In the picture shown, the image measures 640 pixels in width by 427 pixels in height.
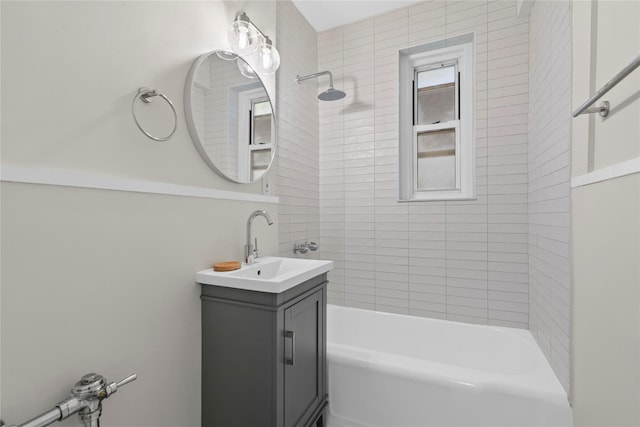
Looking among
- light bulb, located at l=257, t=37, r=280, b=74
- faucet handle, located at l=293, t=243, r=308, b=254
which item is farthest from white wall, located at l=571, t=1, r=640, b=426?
faucet handle, located at l=293, t=243, r=308, b=254

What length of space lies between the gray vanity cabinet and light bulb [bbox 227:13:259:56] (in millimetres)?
1169

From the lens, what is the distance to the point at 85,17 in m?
0.86

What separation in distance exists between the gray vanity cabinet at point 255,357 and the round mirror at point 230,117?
0.61 meters

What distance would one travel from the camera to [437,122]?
221 cm

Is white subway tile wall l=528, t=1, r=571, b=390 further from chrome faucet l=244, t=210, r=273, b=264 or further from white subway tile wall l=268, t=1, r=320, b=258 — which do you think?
white subway tile wall l=268, t=1, r=320, b=258

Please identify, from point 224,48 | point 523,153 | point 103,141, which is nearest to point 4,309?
point 103,141

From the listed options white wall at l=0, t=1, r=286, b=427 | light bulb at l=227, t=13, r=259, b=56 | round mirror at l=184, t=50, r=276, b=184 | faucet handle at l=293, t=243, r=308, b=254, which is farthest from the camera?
faucet handle at l=293, t=243, r=308, b=254

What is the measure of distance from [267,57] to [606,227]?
164 centimetres

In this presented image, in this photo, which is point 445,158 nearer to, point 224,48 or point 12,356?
point 224,48

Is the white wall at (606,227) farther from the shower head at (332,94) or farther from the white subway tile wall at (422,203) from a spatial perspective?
the shower head at (332,94)

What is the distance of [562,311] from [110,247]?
1772 millimetres

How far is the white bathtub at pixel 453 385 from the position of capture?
48.9 inches

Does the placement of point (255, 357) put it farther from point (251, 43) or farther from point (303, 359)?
point (251, 43)

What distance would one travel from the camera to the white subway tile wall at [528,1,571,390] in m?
1.24
